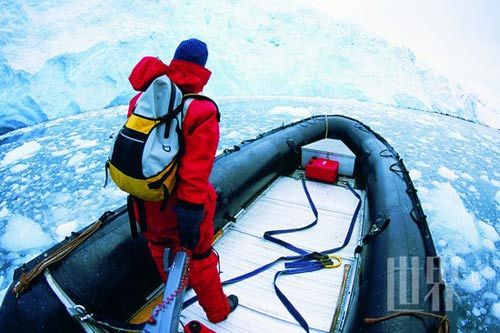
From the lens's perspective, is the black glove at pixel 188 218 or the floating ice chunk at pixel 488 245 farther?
the floating ice chunk at pixel 488 245

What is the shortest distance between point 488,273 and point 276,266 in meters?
2.25

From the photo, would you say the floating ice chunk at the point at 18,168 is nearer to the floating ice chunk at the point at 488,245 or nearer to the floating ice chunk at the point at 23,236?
the floating ice chunk at the point at 23,236

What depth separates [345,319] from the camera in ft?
5.10

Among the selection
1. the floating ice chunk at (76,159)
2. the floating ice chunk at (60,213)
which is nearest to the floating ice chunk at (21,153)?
the floating ice chunk at (76,159)

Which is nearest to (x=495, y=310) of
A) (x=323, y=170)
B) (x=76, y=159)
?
(x=323, y=170)

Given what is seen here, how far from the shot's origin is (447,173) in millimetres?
5461

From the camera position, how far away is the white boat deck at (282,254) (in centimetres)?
157

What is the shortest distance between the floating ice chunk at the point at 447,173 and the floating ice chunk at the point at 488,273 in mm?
2744

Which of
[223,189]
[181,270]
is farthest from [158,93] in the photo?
[223,189]

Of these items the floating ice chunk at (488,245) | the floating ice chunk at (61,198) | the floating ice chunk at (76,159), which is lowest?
the floating ice chunk at (76,159)

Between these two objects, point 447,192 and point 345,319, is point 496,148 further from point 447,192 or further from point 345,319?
point 345,319

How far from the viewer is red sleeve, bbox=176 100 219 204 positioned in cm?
103

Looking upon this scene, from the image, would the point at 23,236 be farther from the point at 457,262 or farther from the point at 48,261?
the point at 457,262

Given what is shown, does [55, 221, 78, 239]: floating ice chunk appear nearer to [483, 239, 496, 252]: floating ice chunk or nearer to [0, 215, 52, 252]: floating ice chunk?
[0, 215, 52, 252]: floating ice chunk
